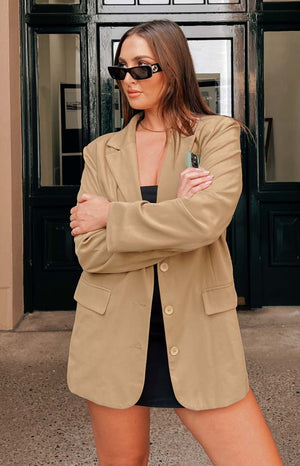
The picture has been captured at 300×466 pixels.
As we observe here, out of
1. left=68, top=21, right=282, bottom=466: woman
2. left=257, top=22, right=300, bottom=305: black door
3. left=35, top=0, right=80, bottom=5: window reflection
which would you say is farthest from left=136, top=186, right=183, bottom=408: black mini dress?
left=35, top=0, right=80, bottom=5: window reflection

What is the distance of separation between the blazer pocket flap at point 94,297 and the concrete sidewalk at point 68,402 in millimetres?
1451

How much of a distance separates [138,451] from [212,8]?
4965 millimetres

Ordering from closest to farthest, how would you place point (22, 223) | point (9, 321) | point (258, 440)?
1. point (258, 440)
2. point (9, 321)
3. point (22, 223)

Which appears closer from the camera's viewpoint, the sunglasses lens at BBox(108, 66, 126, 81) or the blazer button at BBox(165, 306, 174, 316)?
the blazer button at BBox(165, 306, 174, 316)

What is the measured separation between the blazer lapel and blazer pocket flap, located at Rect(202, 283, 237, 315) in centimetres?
36

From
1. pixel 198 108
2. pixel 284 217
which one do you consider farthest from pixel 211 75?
pixel 198 108

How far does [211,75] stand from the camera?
234 inches

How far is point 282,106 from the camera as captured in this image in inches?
239

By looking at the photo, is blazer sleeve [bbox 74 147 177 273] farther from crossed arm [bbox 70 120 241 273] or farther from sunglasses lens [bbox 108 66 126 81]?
sunglasses lens [bbox 108 66 126 81]

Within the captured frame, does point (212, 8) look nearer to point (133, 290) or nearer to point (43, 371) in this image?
point (43, 371)

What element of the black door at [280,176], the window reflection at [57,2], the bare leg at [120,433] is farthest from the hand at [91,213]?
the window reflection at [57,2]

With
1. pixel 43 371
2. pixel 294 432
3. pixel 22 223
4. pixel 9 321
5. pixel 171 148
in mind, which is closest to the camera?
pixel 171 148

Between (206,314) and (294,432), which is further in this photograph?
(294,432)

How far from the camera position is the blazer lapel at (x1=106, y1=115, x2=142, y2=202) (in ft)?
6.04
